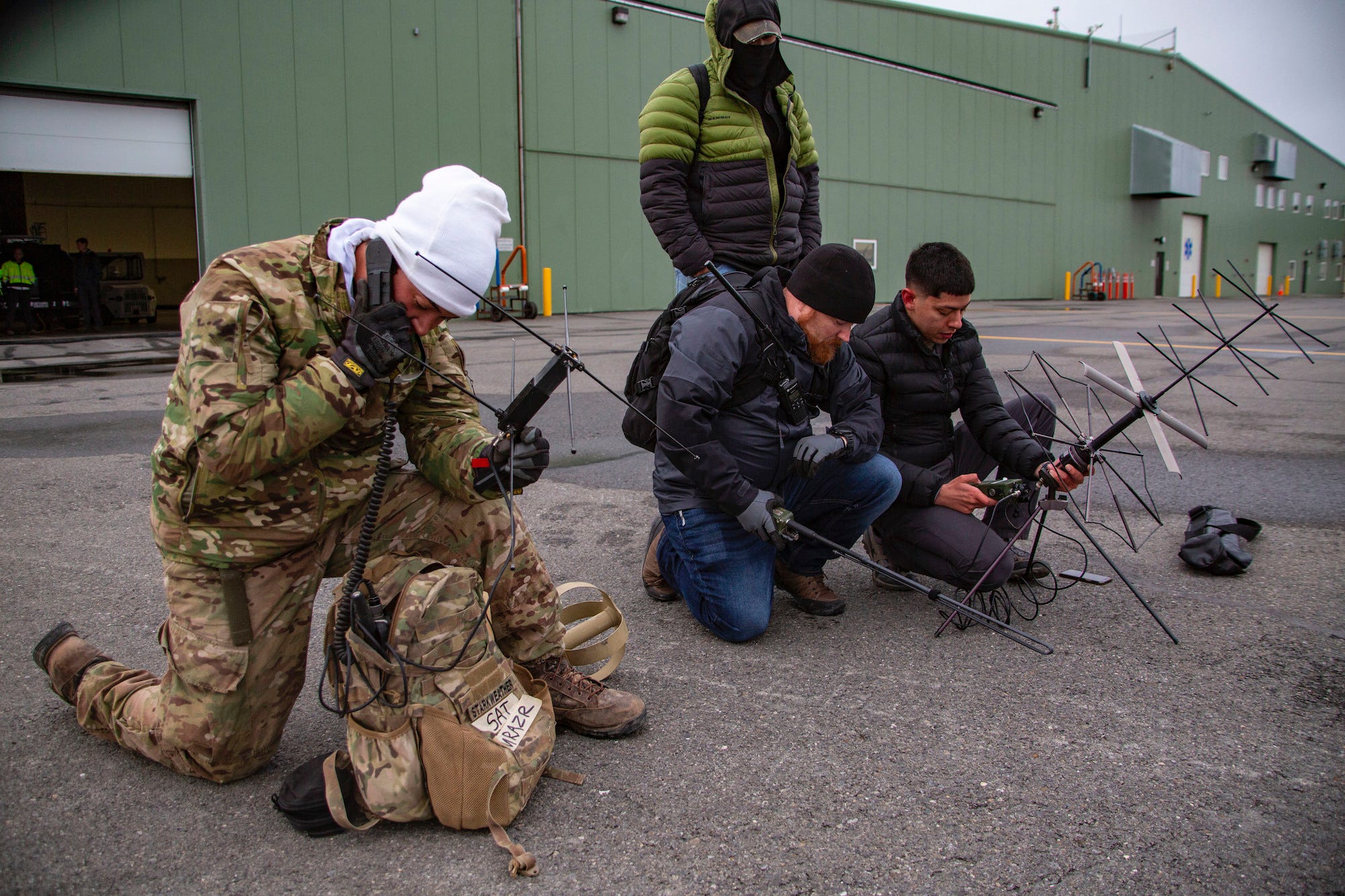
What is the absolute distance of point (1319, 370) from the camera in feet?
31.1

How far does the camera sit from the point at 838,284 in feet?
9.83

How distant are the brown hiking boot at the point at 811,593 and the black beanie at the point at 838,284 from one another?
0.98 metres

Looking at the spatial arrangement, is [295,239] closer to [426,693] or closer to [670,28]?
[426,693]

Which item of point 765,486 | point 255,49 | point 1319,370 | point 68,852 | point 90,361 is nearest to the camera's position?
point 68,852

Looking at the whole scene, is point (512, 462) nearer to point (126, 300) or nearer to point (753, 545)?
point (753, 545)

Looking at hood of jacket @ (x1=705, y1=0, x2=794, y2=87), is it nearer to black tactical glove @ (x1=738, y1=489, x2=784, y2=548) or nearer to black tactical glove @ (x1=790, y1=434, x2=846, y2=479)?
black tactical glove @ (x1=790, y1=434, x2=846, y2=479)

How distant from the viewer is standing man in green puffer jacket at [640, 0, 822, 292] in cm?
403

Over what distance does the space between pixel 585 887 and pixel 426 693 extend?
52 centimetres

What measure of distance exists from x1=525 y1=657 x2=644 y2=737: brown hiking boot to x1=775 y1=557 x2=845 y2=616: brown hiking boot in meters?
1.07

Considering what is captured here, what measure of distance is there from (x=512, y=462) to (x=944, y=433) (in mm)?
2113

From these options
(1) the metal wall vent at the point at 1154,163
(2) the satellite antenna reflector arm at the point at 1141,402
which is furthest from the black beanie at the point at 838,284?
(1) the metal wall vent at the point at 1154,163

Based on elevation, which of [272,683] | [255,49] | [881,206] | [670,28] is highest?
[670,28]

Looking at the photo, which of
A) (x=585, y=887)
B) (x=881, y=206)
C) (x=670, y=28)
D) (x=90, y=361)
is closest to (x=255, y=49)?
(x=90, y=361)

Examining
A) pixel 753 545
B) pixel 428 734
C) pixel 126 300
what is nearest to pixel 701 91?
pixel 753 545
